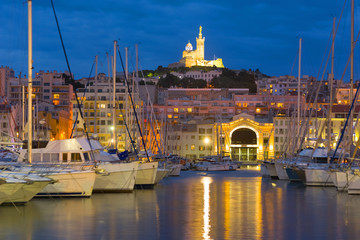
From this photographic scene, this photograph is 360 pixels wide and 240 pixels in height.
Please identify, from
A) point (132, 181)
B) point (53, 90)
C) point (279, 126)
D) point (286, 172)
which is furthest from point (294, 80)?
point (132, 181)

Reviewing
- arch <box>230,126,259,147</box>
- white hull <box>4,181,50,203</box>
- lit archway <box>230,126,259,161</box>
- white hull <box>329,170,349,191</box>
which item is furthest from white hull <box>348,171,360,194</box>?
arch <box>230,126,259,147</box>

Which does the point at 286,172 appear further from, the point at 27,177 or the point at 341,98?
the point at 341,98

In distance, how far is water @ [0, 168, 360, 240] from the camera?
80.7 ft

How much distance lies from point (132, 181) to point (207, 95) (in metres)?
138

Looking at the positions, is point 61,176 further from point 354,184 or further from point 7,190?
point 354,184

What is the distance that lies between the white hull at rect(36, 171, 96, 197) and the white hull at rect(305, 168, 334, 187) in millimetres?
19589

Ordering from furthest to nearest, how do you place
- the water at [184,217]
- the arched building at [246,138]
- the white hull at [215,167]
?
the arched building at [246,138]
the white hull at [215,167]
the water at [184,217]

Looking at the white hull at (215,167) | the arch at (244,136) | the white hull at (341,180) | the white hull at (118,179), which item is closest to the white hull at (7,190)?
the white hull at (118,179)

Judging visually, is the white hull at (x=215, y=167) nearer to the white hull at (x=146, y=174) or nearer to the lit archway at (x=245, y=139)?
the lit archway at (x=245, y=139)

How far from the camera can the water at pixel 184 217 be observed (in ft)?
80.7

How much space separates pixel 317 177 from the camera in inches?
1912

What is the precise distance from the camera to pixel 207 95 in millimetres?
176875

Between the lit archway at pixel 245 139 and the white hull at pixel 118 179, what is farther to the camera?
the lit archway at pixel 245 139

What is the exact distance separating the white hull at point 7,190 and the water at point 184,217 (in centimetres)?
69
